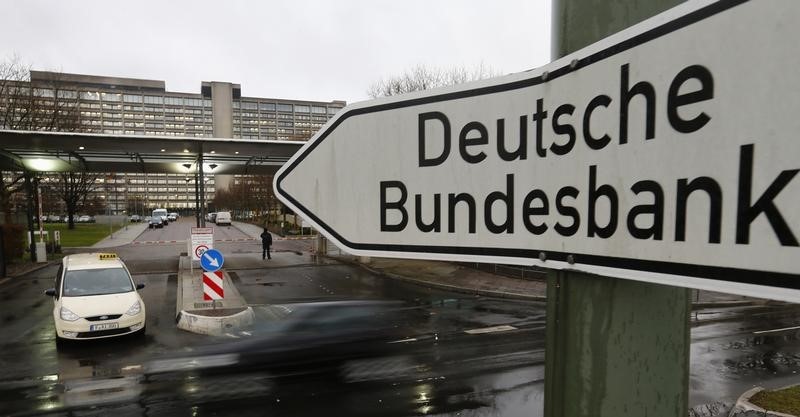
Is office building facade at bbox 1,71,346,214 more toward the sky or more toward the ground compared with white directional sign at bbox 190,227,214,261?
more toward the sky

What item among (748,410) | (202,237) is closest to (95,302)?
(202,237)

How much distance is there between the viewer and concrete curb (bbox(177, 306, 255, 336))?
10.5 metres

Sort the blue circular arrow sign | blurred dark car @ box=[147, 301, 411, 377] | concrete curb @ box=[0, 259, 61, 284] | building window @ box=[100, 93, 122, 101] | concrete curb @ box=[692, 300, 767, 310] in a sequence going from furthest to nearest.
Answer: building window @ box=[100, 93, 122, 101] < concrete curb @ box=[0, 259, 61, 284] < concrete curb @ box=[692, 300, 767, 310] < the blue circular arrow sign < blurred dark car @ box=[147, 301, 411, 377]

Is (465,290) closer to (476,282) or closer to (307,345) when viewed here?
(476,282)

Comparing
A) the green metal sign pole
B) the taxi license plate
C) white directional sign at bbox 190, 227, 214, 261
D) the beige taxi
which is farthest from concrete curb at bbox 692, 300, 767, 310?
white directional sign at bbox 190, 227, 214, 261

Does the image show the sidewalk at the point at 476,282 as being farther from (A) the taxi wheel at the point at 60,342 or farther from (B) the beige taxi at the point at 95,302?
(A) the taxi wheel at the point at 60,342

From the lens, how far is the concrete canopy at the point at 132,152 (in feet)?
50.5

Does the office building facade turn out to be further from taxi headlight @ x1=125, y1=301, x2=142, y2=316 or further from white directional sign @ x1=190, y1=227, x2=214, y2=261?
taxi headlight @ x1=125, y1=301, x2=142, y2=316

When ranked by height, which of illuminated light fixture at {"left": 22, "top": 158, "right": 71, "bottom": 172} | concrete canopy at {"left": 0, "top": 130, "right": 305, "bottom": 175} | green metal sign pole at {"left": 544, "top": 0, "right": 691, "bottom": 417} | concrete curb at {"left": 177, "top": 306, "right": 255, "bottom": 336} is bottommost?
concrete curb at {"left": 177, "top": 306, "right": 255, "bottom": 336}

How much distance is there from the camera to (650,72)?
0.95 meters

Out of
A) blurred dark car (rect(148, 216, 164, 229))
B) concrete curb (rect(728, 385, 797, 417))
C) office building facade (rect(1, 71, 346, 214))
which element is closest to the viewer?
concrete curb (rect(728, 385, 797, 417))

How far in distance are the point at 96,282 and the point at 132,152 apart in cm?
925

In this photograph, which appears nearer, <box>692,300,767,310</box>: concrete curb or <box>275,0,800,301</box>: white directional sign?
<box>275,0,800,301</box>: white directional sign

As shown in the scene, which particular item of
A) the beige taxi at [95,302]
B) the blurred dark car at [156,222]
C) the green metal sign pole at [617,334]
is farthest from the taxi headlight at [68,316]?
the blurred dark car at [156,222]
